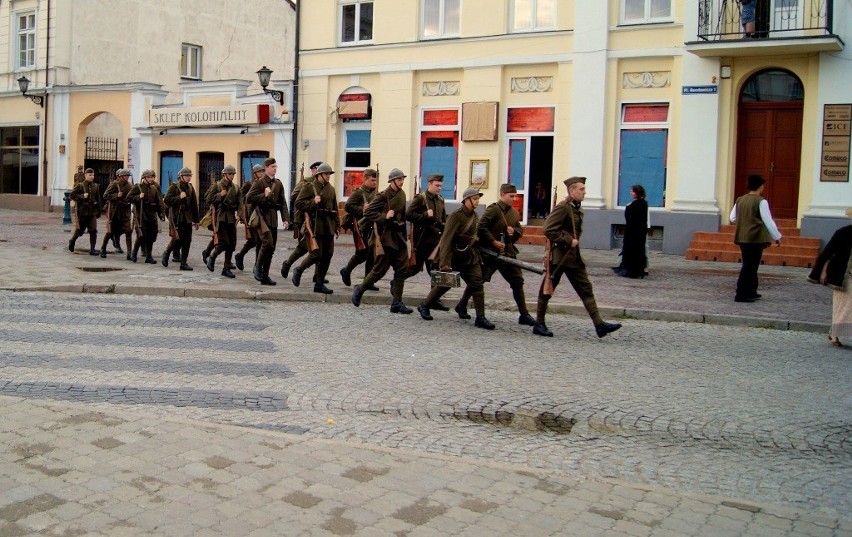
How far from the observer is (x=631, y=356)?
9.75 metres

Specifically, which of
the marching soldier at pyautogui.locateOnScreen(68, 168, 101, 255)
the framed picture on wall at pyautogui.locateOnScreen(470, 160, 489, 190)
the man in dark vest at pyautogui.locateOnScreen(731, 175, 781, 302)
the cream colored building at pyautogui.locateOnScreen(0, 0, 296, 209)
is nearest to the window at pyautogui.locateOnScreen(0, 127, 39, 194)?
the cream colored building at pyautogui.locateOnScreen(0, 0, 296, 209)

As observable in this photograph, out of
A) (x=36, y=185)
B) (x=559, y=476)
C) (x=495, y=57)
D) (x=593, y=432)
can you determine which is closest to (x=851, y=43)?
(x=495, y=57)

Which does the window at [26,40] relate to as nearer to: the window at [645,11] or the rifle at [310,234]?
the window at [645,11]

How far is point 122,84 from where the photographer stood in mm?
32156

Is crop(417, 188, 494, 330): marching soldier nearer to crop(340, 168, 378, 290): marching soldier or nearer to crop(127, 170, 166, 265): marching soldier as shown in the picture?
crop(340, 168, 378, 290): marching soldier

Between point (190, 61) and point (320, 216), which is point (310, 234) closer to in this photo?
point (320, 216)

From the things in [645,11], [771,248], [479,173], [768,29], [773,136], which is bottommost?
[771,248]

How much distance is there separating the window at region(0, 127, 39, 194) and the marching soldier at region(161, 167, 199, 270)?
2147 cm

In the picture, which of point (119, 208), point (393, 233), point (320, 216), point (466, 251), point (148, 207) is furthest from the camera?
point (119, 208)

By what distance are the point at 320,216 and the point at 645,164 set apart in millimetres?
10955

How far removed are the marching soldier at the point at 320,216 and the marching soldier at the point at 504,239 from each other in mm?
2798

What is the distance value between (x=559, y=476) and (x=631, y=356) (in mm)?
4480

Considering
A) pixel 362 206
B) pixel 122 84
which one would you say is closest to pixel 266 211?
pixel 362 206

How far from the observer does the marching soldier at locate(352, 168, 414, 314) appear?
12.7 metres
